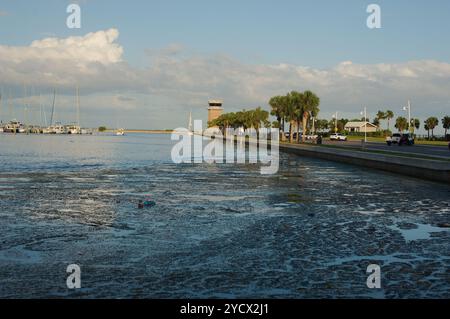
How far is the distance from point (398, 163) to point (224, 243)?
72.6 feet

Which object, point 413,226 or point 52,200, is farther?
point 52,200

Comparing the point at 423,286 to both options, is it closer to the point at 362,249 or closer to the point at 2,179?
the point at 362,249

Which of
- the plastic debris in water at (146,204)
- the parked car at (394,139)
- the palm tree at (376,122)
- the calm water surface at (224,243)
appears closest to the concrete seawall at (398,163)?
the calm water surface at (224,243)

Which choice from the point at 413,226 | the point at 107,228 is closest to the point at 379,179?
the point at 413,226

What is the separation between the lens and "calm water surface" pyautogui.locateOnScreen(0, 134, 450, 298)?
7676mm

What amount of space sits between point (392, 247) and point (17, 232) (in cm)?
795

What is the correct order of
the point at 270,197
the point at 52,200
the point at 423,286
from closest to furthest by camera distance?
the point at 423,286 → the point at 52,200 → the point at 270,197

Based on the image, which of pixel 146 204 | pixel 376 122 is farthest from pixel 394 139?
pixel 376 122

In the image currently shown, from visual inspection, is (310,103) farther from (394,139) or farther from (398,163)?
(398,163)

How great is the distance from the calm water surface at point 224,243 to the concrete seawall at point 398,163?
470cm

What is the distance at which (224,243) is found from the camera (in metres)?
10.8

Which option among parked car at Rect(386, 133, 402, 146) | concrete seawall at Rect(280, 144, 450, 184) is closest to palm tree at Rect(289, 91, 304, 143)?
parked car at Rect(386, 133, 402, 146)

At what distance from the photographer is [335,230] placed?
12.5 metres
